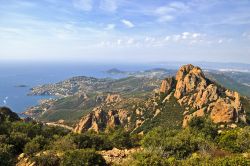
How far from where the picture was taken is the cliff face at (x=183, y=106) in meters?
90.6

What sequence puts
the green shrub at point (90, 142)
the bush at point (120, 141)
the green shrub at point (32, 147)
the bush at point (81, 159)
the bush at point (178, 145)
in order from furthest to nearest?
the bush at point (120, 141), the green shrub at point (90, 142), the green shrub at point (32, 147), the bush at point (178, 145), the bush at point (81, 159)

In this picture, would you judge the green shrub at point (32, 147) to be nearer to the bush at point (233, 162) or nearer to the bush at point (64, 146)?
the bush at point (64, 146)

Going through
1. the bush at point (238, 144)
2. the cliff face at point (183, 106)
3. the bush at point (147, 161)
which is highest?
the bush at point (147, 161)

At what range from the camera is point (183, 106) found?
108438 mm

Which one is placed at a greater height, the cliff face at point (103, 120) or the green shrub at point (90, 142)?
the green shrub at point (90, 142)

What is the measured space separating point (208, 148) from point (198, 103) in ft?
236

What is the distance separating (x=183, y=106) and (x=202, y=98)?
8.40 m

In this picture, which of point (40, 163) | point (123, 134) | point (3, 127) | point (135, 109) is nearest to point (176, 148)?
point (123, 134)

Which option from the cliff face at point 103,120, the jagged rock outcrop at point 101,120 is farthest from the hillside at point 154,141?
the jagged rock outcrop at point 101,120

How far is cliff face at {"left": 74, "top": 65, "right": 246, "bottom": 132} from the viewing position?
297 ft

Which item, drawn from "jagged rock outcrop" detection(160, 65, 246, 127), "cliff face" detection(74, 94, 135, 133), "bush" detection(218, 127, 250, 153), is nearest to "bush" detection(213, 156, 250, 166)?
"bush" detection(218, 127, 250, 153)

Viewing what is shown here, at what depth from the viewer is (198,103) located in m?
103

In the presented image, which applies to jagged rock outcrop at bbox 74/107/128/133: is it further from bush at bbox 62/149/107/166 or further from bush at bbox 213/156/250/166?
bush at bbox 213/156/250/166

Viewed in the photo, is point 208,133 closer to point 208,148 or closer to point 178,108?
point 208,148
